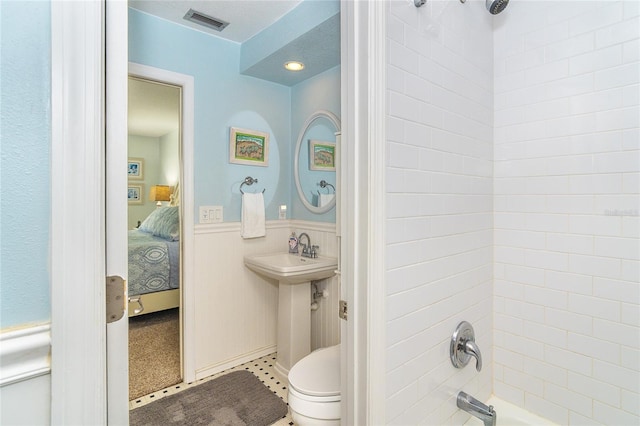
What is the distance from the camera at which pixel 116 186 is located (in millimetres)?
672

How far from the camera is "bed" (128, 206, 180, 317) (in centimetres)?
260

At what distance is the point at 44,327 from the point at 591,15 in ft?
6.79

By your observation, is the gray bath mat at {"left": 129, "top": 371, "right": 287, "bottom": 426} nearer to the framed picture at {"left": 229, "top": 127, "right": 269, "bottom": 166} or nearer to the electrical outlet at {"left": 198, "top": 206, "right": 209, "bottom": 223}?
the electrical outlet at {"left": 198, "top": 206, "right": 209, "bottom": 223}

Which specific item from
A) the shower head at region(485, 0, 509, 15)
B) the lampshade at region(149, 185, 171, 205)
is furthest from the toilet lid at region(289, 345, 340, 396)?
the shower head at region(485, 0, 509, 15)

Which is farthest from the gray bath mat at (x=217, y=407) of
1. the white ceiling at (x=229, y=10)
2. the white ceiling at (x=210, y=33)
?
the white ceiling at (x=229, y=10)

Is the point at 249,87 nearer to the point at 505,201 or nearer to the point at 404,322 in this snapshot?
the point at 505,201

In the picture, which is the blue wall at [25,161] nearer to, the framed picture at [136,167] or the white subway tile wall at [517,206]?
the white subway tile wall at [517,206]

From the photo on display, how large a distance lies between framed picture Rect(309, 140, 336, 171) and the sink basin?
28.0 inches

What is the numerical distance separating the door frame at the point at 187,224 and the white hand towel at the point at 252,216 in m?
0.39

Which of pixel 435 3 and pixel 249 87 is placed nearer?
pixel 435 3

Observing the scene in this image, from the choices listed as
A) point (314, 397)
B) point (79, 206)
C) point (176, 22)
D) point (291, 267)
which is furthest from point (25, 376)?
point (176, 22)

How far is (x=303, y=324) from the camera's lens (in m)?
2.40

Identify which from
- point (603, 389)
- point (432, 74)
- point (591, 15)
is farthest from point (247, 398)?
point (591, 15)

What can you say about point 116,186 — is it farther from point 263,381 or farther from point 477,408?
point 263,381
